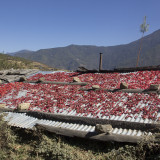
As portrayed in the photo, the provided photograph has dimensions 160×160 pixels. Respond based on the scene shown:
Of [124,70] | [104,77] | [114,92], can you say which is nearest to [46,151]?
[114,92]

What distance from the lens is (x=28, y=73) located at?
67.0ft

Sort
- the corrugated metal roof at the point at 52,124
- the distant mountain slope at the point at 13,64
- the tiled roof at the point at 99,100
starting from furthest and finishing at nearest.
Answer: the distant mountain slope at the point at 13,64 → the tiled roof at the point at 99,100 → the corrugated metal roof at the point at 52,124

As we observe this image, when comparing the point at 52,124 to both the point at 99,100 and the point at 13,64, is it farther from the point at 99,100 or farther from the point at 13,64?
the point at 13,64

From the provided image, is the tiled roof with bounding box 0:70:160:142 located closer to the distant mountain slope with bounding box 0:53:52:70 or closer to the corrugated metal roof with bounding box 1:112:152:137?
the corrugated metal roof with bounding box 1:112:152:137

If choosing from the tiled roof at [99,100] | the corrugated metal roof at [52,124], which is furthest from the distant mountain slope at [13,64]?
the corrugated metal roof at [52,124]

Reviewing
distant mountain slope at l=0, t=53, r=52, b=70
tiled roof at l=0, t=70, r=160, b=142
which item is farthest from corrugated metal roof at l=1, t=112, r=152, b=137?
distant mountain slope at l=0, t=53, r=52, b=70

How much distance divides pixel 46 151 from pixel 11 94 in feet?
25.5

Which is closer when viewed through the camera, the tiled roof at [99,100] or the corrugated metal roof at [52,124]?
the corrugated metal roof at [52,124]

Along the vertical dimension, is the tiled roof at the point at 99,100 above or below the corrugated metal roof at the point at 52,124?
above

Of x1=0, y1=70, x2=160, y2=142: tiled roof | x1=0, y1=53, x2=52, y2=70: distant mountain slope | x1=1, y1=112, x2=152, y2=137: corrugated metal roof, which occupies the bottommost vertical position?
x1=1, y1=112, x2=152, y2=137: corrugated metal roof

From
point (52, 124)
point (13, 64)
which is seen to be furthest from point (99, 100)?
point (13, 64)

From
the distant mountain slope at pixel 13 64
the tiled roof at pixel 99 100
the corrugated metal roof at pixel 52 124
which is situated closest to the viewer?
the corrugated metal roof at pixel 52 124

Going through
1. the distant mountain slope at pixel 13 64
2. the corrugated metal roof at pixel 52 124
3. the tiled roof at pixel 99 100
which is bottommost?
the corrugated metal roof at pixel 52 124

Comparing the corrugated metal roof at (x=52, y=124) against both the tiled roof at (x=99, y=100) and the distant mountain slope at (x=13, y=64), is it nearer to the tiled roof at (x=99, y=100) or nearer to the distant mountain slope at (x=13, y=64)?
the tiled roof at (x=99, y=100)
